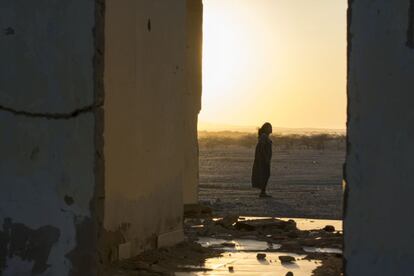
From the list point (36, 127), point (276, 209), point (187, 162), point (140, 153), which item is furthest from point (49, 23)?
point (276, 209)

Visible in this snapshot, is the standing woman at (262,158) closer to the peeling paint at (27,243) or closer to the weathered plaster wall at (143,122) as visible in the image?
the weathered plaster wall at (143,122)

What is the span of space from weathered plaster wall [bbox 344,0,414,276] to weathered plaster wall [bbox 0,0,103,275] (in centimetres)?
194

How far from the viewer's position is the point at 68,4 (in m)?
6.54

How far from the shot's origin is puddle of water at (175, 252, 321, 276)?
28.8ft

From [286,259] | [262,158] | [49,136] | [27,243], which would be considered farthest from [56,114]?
[262,158]

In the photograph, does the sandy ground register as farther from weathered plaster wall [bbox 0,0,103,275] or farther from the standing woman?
weathered plaster wall [bbox 0,0,103,275]

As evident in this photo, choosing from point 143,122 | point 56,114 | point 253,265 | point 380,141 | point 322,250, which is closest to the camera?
point 380,141

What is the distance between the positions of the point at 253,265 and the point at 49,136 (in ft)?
11.6

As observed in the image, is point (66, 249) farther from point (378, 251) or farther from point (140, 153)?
point (140, 153)

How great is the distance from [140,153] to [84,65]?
9.52ft

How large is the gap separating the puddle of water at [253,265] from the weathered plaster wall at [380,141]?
3.02 m

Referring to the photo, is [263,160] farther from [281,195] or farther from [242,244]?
[242,244]

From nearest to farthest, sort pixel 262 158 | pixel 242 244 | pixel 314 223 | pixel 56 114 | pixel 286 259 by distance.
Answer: pixel 56 114 → pixel 286 259 → pixel 242 244 → pixel 314 223 → pixel 262 158

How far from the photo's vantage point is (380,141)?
576 centimetres
